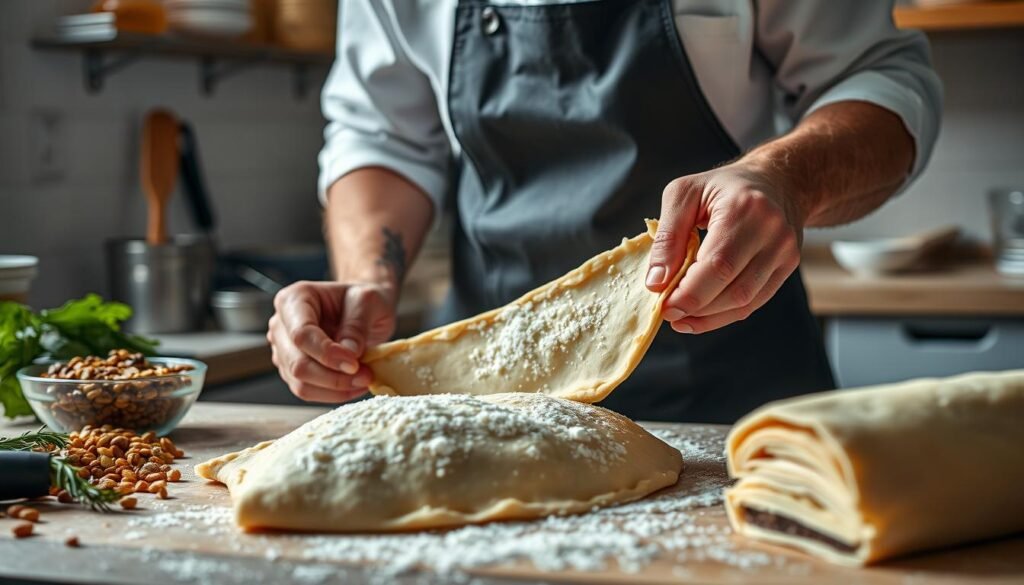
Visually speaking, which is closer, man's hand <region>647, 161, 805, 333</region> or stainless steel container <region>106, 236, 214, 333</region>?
man's hand <region>647, 161, 805, 333</region>

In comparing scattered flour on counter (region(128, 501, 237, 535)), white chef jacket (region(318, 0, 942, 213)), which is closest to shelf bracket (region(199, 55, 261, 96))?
white chef jacket (region(318, 0, 942, 213))

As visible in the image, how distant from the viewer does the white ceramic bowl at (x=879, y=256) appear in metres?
2.70

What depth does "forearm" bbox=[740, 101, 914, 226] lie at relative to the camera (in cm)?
133

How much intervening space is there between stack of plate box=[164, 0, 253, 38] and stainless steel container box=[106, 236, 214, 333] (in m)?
0.50

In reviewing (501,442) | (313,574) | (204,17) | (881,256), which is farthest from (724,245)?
(204,17)

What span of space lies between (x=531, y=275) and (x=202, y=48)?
1307 mm

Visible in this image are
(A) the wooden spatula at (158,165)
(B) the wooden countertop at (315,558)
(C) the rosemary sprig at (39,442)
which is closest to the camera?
(B) the wooden countertop at (315,558)

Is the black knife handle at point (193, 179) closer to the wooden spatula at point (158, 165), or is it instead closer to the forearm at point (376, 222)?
the wooden spatula at point (158, 165)

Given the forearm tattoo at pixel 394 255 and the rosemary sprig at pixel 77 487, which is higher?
the rosemary sprig at pixel 77 487

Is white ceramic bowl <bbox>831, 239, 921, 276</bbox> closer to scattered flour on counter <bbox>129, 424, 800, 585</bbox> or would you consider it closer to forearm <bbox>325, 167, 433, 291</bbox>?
forearm <bbox>325, 167, 433, 291</bbox>

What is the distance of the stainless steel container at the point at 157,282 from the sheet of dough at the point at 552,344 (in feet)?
3.81

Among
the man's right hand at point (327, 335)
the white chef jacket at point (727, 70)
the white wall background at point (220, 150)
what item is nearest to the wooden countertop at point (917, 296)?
the white wall background at point (220, 150)

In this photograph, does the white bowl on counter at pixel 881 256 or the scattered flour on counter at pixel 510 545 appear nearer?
the scattered flour on counter at pixel 510 545

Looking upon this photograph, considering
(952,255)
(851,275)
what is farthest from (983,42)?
(851,275)
